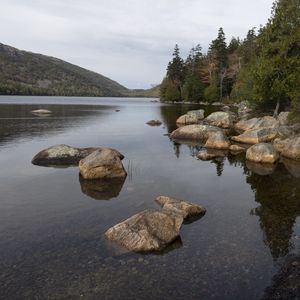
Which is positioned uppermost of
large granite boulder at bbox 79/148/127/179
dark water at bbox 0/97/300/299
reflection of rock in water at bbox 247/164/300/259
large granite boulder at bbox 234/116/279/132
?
large granite boulder at bbox 234/116/279/132

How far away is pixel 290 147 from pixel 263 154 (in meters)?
3.41

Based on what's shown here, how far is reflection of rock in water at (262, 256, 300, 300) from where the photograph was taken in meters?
9.45

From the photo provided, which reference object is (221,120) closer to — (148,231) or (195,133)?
(195,133)

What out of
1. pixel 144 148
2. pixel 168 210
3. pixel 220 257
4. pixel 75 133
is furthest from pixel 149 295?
pixel 75 133

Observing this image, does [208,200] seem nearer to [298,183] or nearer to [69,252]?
[298,183]

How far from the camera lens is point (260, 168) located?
80.8ft

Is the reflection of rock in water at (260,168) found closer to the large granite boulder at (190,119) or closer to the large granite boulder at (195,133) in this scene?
the large granite boulder at (195,133)

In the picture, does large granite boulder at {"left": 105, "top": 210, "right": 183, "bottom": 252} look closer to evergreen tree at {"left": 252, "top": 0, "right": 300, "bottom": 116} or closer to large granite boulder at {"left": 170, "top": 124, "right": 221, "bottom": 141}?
large granite boulder at {"left": 170, "top": 124, "right": 221, "bottom": 141}

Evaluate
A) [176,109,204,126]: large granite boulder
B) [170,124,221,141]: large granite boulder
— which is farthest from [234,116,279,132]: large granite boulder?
[176,109,204,126]: large granite boulder

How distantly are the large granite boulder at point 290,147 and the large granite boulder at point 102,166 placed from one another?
14350 millimetres

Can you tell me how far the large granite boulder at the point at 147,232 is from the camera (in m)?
12.0

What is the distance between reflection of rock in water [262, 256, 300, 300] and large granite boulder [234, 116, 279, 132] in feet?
93.1

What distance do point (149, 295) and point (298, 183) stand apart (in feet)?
47.7

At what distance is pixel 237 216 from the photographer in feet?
50.1
